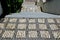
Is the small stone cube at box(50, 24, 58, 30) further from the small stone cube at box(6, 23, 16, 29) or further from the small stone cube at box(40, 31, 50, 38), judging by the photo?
the small stone cube at box(6, 23, 16, 29)

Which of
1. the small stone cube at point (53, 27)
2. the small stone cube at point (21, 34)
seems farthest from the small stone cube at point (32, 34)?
the small stone cube at point (53, 27)

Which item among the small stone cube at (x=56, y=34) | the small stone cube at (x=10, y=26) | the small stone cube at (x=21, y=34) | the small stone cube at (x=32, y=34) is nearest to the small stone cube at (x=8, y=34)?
the small stone cube at (x=21, y=34)

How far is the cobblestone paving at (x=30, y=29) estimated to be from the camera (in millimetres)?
3729

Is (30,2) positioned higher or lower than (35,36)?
lower

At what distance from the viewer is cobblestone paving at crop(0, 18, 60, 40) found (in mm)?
3729

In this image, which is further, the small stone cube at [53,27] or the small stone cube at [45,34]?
the small stone cube at [53,27]

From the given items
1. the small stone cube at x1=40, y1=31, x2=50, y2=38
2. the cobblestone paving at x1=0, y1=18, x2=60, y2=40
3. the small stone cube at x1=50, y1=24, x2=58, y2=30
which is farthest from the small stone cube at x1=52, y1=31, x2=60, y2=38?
the small stone cube at x1=50, y1=24, x2=58, y2=30

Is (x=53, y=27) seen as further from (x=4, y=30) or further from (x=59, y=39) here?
(x=4, y=30)

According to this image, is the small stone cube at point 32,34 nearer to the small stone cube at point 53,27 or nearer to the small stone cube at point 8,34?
the small stone cube at point 8,34

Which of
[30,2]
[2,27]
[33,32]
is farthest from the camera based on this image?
[30,2]

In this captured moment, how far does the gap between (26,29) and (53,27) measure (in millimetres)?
949

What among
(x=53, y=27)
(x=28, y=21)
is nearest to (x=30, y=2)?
(x=28, y=21)

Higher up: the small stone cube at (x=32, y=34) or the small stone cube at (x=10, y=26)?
the small stone cube at (x=32, y=34)

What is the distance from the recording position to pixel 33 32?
4031 millimetres
